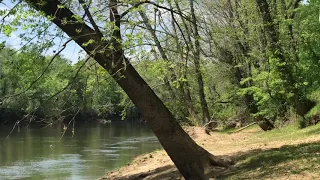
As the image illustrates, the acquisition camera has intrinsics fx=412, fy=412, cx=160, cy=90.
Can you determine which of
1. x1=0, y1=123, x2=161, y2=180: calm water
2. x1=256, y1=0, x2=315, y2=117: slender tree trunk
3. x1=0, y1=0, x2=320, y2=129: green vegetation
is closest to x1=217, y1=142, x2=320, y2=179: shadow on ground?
x1=0, y1=0, x2=320, y2=129: green vegetation

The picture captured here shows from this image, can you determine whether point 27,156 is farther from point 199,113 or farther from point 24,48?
point 24,48

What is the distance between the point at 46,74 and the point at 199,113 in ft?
71.8

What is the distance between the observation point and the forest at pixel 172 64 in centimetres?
756

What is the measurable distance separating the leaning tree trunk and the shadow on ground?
78 cm

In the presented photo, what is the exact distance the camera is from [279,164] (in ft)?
26.5

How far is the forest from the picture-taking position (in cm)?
756

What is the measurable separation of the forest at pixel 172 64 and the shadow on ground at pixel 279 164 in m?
0.66

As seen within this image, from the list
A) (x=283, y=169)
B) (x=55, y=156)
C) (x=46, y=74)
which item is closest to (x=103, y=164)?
(x=55, y=156)

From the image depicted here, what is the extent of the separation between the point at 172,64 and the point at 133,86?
2.86 metres

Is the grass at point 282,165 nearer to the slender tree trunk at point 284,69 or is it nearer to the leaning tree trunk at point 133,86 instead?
the leaning tree trunk at point 133,86

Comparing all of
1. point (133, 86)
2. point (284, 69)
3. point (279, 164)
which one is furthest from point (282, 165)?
point (284, 69)

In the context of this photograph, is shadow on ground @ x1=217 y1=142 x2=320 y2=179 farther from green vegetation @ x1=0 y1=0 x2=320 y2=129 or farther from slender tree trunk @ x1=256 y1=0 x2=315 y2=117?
slender tree trunk @ x1=256 y1=0 x2=315 y2=117

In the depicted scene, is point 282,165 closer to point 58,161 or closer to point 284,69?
point 284,69

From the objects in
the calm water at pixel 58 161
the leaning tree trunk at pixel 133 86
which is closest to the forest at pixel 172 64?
the leaning tree trunk at pixel 133 86
